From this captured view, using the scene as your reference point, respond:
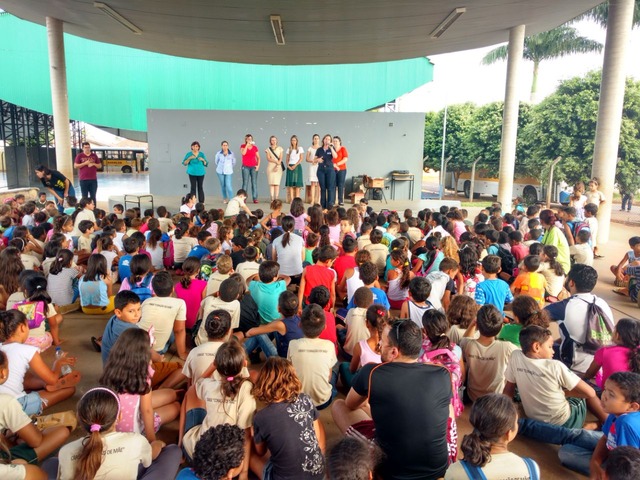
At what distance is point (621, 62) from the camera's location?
29.9 ft

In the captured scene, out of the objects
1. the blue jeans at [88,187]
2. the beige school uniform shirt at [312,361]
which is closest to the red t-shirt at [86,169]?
the blue jeans at [88,187]

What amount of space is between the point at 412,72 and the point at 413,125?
854cm

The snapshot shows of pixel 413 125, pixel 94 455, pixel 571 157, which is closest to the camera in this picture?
pixel 94 455

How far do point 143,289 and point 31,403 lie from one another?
143 centimetres

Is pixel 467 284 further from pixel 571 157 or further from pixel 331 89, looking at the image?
pixel 331 89

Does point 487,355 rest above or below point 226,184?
below

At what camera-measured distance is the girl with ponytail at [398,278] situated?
489cm

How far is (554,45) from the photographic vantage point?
27.2 m

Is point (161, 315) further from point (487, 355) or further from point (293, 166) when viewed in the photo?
point (293, 166)

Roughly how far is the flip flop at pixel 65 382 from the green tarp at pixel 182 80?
19.9m

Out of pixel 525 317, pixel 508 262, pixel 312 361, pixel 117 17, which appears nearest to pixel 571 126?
pixel 508 262

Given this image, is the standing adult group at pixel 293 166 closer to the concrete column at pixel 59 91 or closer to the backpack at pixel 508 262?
the concrete column at pixel 59 91

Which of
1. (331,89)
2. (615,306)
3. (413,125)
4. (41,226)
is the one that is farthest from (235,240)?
(331,89)

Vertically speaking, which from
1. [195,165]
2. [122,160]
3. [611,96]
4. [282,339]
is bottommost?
[282,339]
